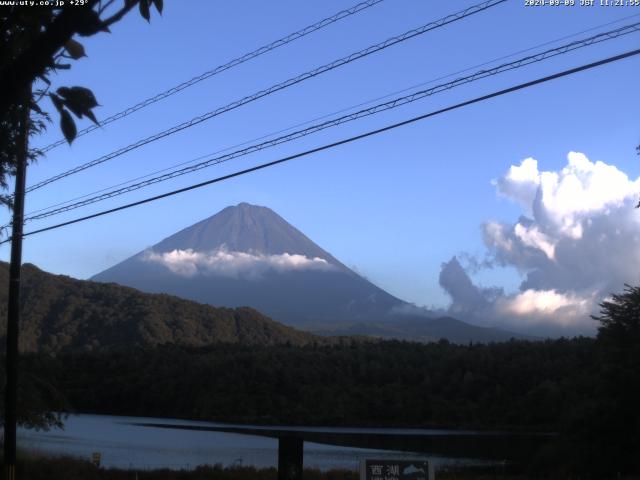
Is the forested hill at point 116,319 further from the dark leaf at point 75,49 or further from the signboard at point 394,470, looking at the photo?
the dark leaf at point 75,49

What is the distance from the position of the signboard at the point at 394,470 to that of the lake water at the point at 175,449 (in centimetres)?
2461

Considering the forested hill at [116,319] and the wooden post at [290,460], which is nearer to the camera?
the wooden post at [290,460]

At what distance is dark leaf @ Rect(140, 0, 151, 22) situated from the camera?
168 inches

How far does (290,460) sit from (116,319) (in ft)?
397

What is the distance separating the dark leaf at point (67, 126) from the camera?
4254 millimetres

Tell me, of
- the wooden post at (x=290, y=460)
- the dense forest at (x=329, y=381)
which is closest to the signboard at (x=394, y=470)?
the wooden post at (x=290, y=460)

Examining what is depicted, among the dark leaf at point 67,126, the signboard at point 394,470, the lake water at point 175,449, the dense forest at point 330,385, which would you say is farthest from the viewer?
the dense forest at point 330,385

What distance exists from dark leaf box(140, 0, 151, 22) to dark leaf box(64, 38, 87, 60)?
42 cm

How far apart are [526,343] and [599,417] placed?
221 feet

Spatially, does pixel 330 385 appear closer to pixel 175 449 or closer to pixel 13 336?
pixel 175 449

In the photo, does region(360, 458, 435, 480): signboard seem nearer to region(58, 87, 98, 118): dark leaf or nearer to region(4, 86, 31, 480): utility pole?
region(58, 87, 98, 118): dark leaf

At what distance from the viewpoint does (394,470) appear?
9609mm

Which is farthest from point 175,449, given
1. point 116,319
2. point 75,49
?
point 116,319

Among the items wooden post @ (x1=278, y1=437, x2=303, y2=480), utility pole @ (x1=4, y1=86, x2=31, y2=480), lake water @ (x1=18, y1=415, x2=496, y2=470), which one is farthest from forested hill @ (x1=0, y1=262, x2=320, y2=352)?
wooden post @ (x1=278, y1=437, x2=303, y2=480)
